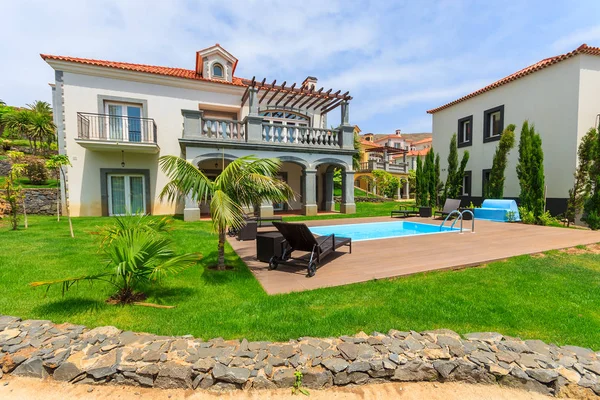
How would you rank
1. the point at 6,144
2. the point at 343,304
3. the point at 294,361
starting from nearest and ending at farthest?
1. the point at 294,361
2. the point at 343,304
3. the point at 6,144

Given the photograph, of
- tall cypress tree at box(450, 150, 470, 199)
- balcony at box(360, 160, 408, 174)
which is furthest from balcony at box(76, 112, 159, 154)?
balcony at box(360, 160, 408, 174)

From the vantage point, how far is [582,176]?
12.4 m

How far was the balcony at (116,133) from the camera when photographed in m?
13.7

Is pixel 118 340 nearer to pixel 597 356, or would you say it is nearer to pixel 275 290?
pixel 275 290

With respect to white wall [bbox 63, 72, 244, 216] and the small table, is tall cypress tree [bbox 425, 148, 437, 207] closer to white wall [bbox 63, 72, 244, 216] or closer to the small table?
white wall [bbox 63, 72, 244, 216]

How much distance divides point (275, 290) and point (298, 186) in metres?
15.0

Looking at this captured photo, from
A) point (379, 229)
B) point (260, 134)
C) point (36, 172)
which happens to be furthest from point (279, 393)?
point (36, 172)

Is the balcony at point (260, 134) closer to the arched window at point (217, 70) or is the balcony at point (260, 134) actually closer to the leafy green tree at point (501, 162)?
the arched window at point (217, 70)

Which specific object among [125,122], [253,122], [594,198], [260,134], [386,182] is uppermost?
[125,122]

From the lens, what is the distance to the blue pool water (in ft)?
35.4

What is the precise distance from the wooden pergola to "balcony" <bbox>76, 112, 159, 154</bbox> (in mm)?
5708

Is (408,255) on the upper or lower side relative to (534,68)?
lower

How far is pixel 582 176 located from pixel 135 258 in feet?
57.7

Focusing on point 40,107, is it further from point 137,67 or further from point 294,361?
point 294,361
